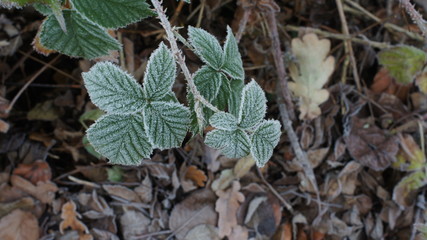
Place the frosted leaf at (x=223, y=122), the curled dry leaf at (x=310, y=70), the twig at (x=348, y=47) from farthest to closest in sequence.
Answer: the twig at (x=348, y=47) < the curled dry leaf at (x=310, y=70) < the frosted leaf at (x=223, y=122)

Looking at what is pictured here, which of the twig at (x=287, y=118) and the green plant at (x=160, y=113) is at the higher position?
the green plant at (x=160, y=113)

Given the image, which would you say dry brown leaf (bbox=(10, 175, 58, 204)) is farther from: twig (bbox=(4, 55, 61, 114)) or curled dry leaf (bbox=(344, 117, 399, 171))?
curled dry leaf (bbox=(344, 117, 399, 171))

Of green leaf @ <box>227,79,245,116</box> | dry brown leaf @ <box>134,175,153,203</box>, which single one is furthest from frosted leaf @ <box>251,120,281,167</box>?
dry brown leaf @ <box>134,175,153,203</box>

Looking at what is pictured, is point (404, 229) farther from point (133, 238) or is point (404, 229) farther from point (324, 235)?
point (133, 238)

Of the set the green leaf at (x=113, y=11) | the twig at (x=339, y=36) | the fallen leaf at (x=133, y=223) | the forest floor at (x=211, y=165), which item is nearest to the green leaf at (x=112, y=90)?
the green leaf at (x=113, y=11)

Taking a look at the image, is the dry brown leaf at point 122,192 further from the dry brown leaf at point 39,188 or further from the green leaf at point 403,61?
the green leaf at point 403,61

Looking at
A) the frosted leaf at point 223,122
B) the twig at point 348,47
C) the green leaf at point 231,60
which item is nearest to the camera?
the frosted leaf at point 223,122

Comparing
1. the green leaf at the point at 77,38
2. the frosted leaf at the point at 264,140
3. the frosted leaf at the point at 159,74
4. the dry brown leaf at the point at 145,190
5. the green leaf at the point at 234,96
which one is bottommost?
the dry brown leaf at the point at 145,190
